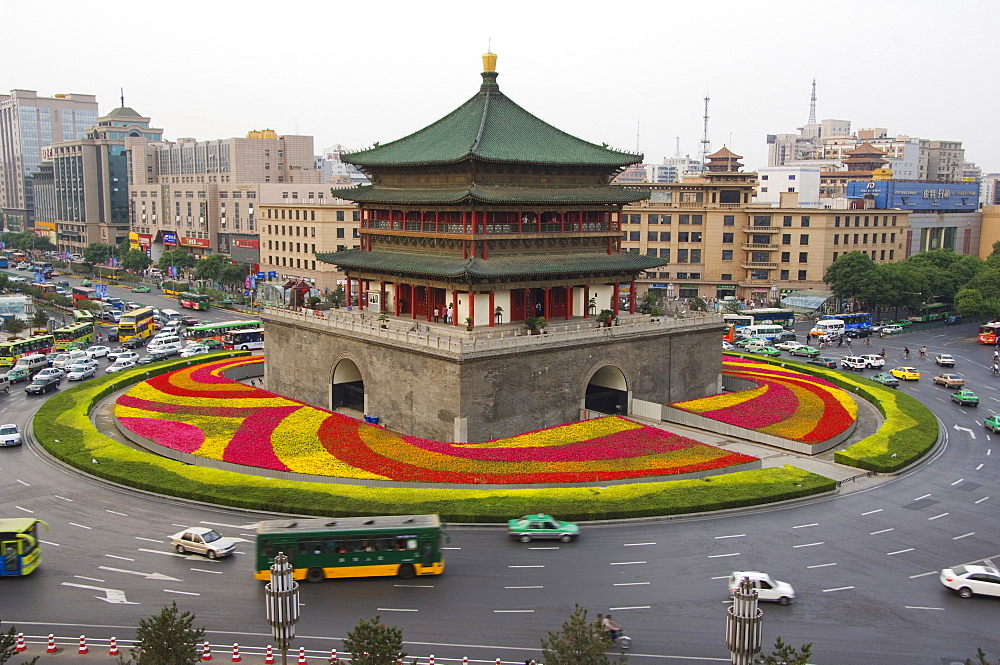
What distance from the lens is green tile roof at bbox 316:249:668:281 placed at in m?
62.2

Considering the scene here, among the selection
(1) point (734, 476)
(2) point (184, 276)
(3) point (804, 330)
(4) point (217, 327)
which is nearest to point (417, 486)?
(1) point (734, 476)

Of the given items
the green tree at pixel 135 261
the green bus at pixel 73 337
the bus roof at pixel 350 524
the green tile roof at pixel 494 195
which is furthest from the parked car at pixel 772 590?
the green tree at pixel 135 261

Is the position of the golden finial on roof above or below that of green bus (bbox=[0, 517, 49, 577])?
above

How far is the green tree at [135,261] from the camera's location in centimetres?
16475

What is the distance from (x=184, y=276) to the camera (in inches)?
6634

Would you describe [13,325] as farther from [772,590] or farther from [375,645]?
[772,590]

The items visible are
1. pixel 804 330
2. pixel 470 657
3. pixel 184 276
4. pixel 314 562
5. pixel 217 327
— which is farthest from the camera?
pixel 184 276

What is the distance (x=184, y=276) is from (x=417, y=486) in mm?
133646

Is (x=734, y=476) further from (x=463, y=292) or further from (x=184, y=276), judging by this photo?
(x=184, y=276)

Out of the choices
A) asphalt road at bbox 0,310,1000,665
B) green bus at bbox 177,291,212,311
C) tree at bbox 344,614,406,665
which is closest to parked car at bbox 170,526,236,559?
asphalt road at bbox 0,310,1000,665

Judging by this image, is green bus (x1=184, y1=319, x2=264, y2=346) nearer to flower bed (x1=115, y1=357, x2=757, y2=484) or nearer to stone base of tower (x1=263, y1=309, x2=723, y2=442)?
stone base of tower (x1=263, y1=309, x2=723, y2=442)

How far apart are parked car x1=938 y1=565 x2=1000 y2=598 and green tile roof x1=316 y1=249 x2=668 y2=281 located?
34.9 meters

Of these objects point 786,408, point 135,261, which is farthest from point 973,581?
point 135,261

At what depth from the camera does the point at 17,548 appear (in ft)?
124
